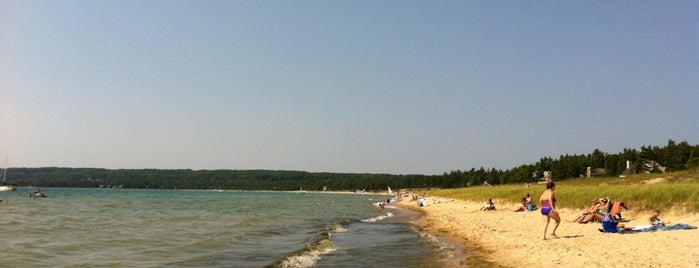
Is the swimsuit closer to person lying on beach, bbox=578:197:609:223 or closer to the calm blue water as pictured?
the calm blue water

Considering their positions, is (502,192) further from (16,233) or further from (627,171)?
(627,171)

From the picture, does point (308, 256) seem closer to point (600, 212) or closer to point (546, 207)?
point (546, 207)

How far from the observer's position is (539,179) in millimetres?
111312

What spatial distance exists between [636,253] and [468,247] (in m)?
6.10

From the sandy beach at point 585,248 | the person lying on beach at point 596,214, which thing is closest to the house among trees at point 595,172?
the person lying on beach at point 596,214

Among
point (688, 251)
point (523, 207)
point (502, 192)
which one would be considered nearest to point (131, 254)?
point (688, 251)

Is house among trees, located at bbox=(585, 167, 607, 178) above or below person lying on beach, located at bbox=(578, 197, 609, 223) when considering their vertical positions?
above

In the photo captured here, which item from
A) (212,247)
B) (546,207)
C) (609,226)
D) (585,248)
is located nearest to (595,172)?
(609,226)

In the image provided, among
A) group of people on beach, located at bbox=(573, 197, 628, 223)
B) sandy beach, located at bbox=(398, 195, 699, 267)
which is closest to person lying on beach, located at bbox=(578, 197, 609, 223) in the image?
group of people on beach, located at bbox=(573, 197, 628, 223)

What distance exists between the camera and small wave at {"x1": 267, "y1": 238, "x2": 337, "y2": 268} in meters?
15.3

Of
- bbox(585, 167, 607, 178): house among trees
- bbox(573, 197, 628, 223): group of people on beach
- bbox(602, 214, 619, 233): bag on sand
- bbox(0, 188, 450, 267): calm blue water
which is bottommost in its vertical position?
bbox(0, 188, 450, 267): calm blue water

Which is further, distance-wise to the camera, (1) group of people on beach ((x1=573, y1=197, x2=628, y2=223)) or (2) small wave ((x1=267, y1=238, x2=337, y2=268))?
(1) group of people on beach ((x1=573, y1=197, x2=628, y2=223))

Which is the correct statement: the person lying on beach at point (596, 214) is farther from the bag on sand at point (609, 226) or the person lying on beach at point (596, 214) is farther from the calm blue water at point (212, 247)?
the calm blue water at point (212, 247)

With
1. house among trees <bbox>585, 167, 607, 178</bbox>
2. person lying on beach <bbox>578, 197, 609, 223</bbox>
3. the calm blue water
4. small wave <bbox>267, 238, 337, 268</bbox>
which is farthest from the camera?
house among trees <bbox>585, 167, 607, 178</bbox>
